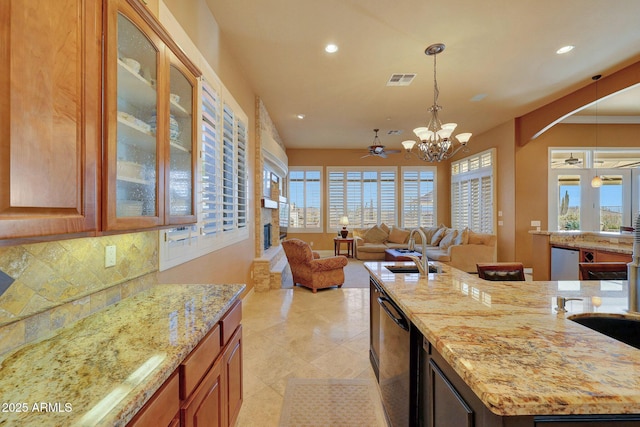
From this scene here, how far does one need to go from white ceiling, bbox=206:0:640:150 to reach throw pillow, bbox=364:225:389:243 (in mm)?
3485

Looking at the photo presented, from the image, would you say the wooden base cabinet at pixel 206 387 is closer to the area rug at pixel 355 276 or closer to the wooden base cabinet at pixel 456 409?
the wooden base cabinet at pixel 456 409

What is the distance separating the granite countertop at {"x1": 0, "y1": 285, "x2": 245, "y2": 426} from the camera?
643 millimetres

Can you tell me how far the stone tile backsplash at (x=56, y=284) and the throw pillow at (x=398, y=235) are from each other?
696 cm

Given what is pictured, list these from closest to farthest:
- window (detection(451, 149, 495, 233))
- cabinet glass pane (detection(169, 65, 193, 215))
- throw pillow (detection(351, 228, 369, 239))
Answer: cabinet glass pane (detection(169, 65, 193, 215)), window (detection(451, 149, 495, 233)), throw pillow (detection(351, 228, 369, 239))

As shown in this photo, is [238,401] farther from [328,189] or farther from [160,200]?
[328,189]

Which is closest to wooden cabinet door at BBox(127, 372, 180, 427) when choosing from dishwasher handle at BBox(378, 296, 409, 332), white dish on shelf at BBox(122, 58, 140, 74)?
dishwasher handle at BBox(378, 296, 409, 332)

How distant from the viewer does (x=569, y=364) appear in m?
0.75

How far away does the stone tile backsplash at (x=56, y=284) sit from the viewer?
36.8 inches

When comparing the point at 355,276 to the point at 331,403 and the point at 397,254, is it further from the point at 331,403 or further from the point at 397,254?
the point at 331,403

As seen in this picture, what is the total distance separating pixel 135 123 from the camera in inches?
47.2

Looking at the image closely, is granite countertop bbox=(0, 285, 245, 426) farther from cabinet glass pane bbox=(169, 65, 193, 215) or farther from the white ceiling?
the white ceiling

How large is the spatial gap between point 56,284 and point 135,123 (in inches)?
29.4

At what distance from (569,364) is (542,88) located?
17.5 feet

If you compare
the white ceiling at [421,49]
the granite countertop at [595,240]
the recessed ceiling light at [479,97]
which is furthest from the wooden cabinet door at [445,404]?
the recessed ceiling light at [479,97]
